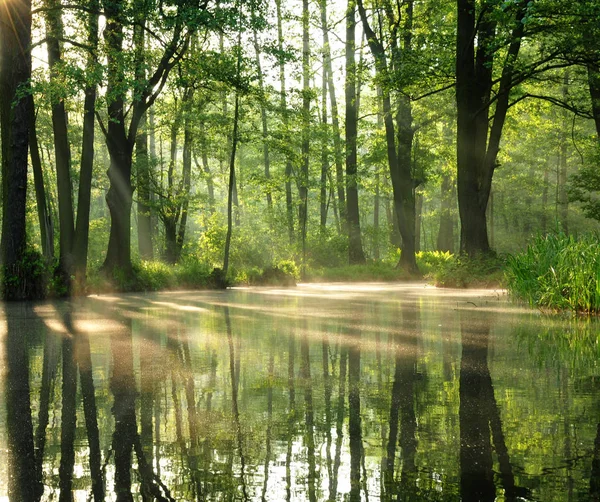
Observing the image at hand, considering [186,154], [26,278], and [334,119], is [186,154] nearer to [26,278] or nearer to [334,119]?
[334,119]

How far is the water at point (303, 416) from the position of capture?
267 cm

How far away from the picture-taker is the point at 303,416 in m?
3.89

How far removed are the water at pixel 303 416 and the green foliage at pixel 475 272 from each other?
36.3 feet

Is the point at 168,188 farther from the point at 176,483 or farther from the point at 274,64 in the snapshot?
the point at 176,483

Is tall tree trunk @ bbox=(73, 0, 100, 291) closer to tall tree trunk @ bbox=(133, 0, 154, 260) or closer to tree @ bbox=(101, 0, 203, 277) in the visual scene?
tree @ bbox=(101, 0, 203, 277)

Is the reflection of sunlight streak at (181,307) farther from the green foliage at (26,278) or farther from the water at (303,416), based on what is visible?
the water at (303,416)

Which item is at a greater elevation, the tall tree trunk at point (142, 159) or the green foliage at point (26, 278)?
the tall tree trunk at point (142, 159)

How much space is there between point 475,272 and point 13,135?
12313 millimetres

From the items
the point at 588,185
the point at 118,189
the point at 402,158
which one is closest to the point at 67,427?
the point at 118,189

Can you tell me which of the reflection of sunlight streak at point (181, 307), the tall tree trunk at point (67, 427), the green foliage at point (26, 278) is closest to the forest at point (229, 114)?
the green foliage at point (26, 278)

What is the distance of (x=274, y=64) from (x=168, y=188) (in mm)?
10004

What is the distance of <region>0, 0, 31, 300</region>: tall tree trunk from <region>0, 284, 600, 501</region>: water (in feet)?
28.8

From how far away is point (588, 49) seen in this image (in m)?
17.7

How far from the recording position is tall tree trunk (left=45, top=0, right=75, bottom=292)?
1814cm
